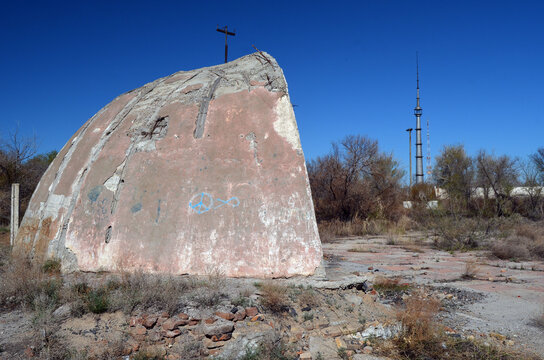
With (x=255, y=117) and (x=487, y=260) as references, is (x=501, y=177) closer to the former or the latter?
(x=487, y=260)

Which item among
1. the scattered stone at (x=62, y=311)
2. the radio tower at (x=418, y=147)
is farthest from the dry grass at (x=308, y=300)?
the radio tower at (x=418, y=147)

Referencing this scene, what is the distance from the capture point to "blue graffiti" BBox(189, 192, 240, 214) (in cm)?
527

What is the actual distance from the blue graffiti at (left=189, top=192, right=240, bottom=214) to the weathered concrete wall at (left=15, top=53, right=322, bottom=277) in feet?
0.04

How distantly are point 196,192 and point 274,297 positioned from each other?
72.8 inches

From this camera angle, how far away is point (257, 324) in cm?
412

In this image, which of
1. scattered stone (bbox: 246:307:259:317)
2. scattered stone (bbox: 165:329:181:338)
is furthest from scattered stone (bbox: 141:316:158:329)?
scattered stone (bbox: 246:307:259:317)

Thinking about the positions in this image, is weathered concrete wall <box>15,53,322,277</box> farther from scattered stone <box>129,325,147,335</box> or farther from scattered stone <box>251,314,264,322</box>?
scattered stone <box>129,325,147,335</box>

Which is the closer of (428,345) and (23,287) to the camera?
(428,345)

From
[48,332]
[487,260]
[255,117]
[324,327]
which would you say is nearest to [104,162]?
[255,117]

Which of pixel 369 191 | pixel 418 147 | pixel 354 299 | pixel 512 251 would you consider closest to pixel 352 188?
pixel 369 191

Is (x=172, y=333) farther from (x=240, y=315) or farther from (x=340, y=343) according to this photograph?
(x=340, y=343)

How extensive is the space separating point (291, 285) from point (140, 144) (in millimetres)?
3029

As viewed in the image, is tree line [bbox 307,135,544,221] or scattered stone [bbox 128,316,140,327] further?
tree line [bbox 307,135,544,221]

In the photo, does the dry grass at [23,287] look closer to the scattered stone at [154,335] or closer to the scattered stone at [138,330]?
the scattered stone at [138,330]
